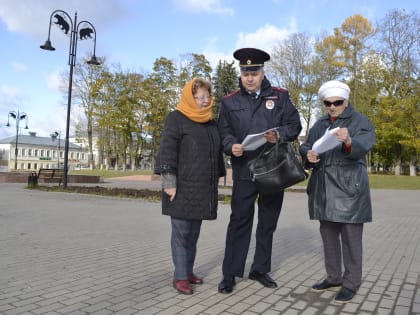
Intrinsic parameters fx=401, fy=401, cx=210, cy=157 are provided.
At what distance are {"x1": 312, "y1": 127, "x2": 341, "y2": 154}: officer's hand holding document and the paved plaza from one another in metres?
1.30

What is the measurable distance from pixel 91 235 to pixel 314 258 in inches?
139

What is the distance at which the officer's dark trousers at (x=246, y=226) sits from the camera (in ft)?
12.2

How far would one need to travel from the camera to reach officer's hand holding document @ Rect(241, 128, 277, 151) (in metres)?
3.36

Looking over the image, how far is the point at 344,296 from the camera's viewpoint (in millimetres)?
3438

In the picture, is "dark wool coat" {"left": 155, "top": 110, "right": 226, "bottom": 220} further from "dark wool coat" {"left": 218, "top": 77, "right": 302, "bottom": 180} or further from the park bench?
the park bench

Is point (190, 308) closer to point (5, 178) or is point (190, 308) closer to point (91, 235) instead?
point (91, 235)

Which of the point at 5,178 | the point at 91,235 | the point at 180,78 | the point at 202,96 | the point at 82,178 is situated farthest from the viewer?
the point at 180,78

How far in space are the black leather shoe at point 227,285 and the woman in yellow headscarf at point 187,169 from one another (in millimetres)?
283

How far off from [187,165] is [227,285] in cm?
115

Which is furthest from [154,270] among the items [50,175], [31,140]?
[31,140]

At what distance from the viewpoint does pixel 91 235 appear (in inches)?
257

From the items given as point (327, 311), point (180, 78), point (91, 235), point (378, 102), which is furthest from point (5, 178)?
point (378, 102)

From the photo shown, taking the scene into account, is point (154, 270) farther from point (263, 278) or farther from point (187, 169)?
point (187, 169)

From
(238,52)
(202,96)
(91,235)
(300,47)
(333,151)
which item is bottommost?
(91,235)
